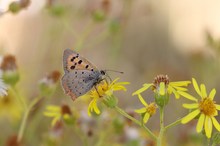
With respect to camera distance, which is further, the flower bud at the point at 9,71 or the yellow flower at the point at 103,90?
the flower bud at the point at 9,71

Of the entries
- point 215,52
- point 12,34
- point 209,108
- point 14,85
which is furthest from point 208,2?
point 209,108

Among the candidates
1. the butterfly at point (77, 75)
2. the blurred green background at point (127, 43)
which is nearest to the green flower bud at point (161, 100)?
the butterfly at point (77, 75)

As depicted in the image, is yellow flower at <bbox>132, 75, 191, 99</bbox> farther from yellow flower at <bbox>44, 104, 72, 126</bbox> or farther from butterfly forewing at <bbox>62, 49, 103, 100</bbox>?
yellow flower at <bbox>44, 104, 72, 126</bbox>

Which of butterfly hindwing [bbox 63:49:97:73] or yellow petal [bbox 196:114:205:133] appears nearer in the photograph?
yellow petal [bbox 196:114:205:133]

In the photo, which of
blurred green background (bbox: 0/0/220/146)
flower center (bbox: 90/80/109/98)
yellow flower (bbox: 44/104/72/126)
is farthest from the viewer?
blurred green background (bbox: 0/0/220/146)

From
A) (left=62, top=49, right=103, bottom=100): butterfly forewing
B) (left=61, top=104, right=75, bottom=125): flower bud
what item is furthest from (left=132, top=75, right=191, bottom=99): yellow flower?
(left=61, top=104, right=75, bottom=125): flower bud

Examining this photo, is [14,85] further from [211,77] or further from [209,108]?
[211,77]

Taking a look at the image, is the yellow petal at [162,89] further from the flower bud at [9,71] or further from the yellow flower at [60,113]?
the flower bud at [9,71]
